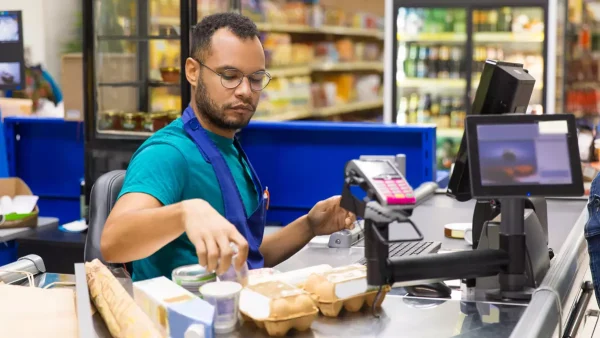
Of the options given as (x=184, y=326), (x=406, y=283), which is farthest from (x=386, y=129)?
(x=184, y=326)

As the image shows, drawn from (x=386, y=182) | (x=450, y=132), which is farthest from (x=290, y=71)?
(x=386, y=182)

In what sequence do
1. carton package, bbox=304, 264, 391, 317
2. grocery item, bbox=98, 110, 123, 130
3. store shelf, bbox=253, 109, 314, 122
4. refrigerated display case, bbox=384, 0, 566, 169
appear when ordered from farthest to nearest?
store shelf, bbox=253, 109, 314, 122
refrigerated display case, bbox=384, 0, 566, 169
grocery item, bbox=98, 110, 123, 130
carton package, bbox=304, 264, 391, 317

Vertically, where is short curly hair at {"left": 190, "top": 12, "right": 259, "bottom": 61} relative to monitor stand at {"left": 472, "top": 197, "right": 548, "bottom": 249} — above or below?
above

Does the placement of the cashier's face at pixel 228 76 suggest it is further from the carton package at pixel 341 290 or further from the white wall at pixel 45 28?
the white wall at pixel 45 28

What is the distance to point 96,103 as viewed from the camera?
5.11m

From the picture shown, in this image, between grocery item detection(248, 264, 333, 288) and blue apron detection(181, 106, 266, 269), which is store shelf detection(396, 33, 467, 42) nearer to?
blue apron detection(181, 106, 266, 269)

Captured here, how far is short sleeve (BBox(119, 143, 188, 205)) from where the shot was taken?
210 centimetres

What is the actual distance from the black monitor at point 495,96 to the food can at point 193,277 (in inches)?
26.6

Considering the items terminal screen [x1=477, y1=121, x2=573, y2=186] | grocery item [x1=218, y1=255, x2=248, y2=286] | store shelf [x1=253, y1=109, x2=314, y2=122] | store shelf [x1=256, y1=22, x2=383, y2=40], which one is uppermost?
store shelf [x1=256, y1=22, x2=383, y2=40]

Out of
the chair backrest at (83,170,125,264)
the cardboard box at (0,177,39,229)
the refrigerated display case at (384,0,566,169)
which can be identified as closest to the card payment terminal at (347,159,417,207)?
the chair backrest at (83,170,125,264)

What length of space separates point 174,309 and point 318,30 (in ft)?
26.1

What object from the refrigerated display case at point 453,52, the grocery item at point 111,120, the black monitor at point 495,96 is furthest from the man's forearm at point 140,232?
the refrigerated display case at point 453,52

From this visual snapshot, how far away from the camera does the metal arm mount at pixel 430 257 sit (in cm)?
167

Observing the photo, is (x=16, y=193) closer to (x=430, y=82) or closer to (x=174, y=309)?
(x=174, y=309)
